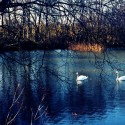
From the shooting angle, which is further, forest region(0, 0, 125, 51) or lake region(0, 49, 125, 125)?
lake region(0, 49, 125, 125)

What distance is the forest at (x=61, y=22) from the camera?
7.06ft

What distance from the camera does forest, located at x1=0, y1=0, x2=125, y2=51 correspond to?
2150 millimetres

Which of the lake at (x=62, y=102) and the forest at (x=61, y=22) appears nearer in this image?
the forest at (x=61, y=22)

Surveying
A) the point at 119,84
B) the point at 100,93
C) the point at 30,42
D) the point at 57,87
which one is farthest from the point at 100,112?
the point at 30,42

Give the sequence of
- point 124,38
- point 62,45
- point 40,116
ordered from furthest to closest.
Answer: point 40,116
point 124,38
point 62,45

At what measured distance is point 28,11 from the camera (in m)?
2.32

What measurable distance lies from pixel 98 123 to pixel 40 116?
1474mm

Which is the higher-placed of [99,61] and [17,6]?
[17,6]

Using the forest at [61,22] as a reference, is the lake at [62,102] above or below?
below

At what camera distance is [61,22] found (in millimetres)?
2320

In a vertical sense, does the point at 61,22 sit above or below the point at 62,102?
above

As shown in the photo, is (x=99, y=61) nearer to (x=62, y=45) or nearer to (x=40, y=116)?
(x=62, y=45)

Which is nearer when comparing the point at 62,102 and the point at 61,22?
the point at 61,22

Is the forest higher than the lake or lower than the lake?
higher
